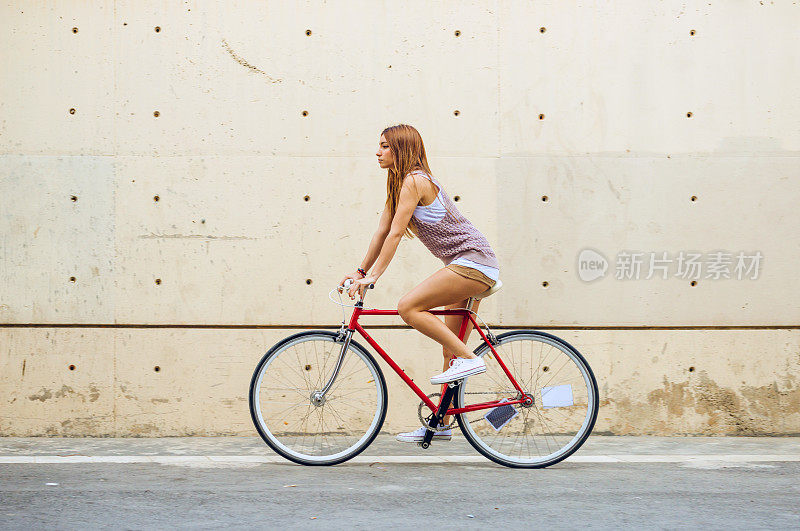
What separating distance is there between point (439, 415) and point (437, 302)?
2.11 ft

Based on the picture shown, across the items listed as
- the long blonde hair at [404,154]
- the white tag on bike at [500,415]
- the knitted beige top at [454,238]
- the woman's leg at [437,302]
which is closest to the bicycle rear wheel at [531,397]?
the white tag on bike at [500,415]

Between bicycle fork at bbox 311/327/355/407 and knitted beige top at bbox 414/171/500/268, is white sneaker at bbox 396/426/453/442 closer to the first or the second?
bicycle fork at bbox 311/327/355/407

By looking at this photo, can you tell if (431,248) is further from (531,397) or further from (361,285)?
(531,397)

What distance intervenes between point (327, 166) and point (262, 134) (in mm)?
488

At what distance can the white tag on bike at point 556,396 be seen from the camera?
508 centimetres

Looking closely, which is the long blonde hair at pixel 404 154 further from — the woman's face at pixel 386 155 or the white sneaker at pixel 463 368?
the white sneaker at pixel 463 368

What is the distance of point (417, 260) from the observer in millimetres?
6102

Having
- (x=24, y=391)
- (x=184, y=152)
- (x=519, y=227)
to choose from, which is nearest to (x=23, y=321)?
(x=24, y=391)

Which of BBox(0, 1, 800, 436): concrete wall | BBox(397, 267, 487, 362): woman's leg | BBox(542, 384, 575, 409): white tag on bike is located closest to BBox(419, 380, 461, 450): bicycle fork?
BBox(397, 267, 487, 362): woman's leg

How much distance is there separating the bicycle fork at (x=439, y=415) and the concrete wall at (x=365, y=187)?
1.03 meters

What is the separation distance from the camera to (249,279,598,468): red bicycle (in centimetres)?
496

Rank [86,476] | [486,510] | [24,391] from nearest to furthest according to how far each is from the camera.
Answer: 1. [486,510]
2. [86,476]
3. [24,391]

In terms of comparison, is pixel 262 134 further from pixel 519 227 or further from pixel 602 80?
pixel 602 80

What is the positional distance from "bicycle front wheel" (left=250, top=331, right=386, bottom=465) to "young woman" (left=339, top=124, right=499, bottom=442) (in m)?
0.28
